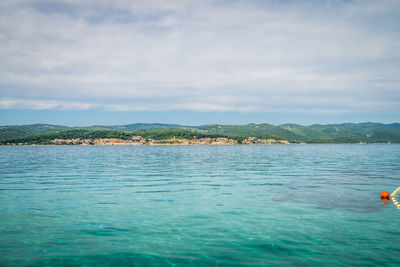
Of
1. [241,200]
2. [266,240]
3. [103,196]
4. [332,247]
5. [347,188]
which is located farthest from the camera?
[347,188]

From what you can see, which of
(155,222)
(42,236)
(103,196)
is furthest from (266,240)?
(103,196)

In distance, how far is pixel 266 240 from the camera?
15828 mm

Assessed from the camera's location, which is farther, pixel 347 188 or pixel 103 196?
pixel 347 188

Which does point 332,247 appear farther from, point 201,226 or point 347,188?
point 347,188

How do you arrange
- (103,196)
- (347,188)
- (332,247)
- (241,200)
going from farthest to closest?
1. (347,188)
2. (103,196)
3. (241,200)
4. (332,247)

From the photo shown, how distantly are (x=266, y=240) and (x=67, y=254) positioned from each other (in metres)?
10.3

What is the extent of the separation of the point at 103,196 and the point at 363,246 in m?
22.2

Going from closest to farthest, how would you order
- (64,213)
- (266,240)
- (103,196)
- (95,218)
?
(266,240) → (95,218) → (64,213) → (103,196)

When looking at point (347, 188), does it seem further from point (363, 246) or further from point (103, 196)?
point (103, 196)

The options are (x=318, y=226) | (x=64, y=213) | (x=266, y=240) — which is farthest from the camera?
(x=64, y=213)

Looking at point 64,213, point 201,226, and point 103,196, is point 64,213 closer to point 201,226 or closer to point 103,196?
point 103,196

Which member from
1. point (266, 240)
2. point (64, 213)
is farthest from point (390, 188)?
point (64, 213)

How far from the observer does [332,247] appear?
14.7 meters

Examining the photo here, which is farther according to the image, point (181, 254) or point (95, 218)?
point (95, 218)
